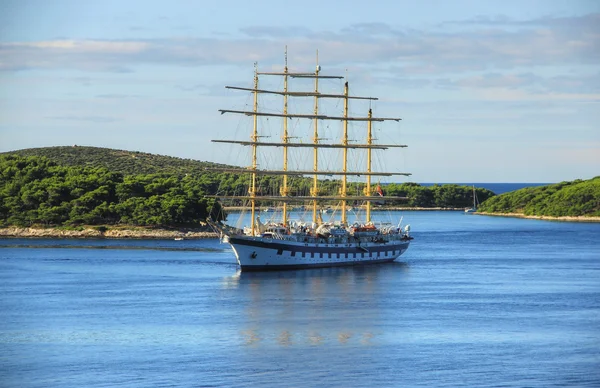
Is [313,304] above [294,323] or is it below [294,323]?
above

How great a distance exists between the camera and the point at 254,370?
4331 cm

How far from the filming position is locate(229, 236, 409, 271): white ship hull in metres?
80.2

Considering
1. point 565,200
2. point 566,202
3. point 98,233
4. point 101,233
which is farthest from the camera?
point 565,200

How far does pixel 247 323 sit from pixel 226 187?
409 feet

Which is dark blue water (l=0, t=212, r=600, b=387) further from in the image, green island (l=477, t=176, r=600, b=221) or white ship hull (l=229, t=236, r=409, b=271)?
green island (l=477, t=176, r=600, b=221)

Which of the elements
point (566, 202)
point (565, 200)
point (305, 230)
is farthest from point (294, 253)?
point (565, 200)

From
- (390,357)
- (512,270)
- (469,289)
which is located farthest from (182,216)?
(390,357)

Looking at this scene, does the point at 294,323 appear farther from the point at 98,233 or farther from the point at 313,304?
the point at 98,233

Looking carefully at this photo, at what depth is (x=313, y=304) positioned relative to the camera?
6297 centimetres

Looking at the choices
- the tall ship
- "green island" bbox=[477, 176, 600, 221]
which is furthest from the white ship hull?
"green island" bbox=[477, 176, 600, 221]

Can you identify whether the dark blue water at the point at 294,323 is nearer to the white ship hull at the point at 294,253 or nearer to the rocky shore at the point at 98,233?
the white ship hull at the point at 294,253

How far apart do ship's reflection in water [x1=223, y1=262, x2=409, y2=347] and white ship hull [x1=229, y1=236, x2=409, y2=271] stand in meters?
0.98

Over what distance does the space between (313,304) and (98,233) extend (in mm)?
60602

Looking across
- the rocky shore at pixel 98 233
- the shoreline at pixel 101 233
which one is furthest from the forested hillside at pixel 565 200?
the rocky shore at pixel 98 233
